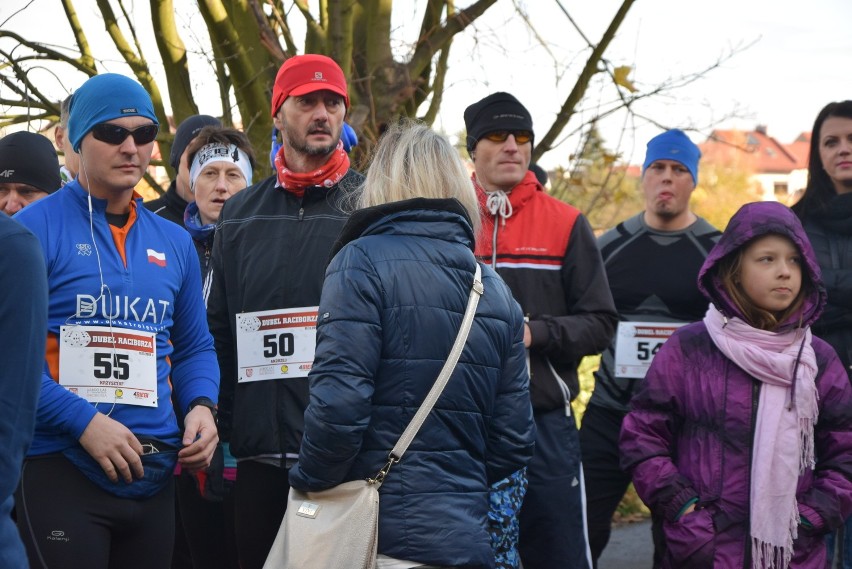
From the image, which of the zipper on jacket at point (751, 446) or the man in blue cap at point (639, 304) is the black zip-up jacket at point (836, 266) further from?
the zipper on jacket at point (751, 446)

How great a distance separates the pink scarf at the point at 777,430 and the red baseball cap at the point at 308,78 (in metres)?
1.79

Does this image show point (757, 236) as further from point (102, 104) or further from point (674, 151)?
point (102, 104)

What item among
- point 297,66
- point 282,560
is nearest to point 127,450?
point 282,560

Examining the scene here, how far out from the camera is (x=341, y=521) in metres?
2.85

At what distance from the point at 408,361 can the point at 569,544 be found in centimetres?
175

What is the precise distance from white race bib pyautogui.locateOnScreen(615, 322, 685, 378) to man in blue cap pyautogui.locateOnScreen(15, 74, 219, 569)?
2179 millimetres

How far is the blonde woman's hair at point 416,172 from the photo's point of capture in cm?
317

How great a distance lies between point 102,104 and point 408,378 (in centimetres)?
133

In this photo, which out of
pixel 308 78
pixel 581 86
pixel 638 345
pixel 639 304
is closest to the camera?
pixel 308 78

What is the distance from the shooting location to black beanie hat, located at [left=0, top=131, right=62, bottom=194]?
4.40 metres

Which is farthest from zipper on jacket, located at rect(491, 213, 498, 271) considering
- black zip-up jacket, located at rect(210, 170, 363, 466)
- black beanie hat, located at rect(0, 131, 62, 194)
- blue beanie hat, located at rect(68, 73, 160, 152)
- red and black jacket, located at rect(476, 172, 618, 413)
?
black beanie hat, located at rect(0, 131, 62, 194)

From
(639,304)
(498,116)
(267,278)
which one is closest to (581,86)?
(639,304)

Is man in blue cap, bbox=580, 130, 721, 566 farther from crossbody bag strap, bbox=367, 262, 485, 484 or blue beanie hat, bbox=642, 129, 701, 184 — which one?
crossbody bag strap, bbox=367, 262, 485, 484

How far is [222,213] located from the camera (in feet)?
13.9
